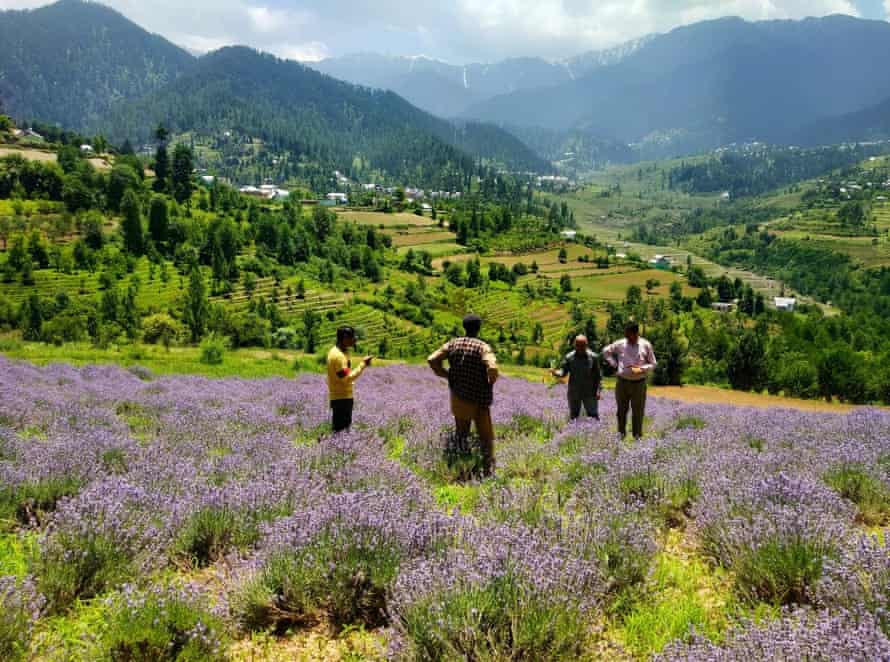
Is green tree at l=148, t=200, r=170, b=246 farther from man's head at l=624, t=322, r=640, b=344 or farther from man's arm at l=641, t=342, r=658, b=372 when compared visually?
man's arm at l=641, t=342, r=658, b=372

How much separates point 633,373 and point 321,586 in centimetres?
651

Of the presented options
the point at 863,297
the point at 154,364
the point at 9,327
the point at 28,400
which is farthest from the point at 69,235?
the point at 863,297

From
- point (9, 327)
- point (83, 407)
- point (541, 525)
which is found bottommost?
point (9, 327)

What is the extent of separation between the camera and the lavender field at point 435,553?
3.26 metres

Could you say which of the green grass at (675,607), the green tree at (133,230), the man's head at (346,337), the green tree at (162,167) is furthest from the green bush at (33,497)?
the green tree at (162,167)

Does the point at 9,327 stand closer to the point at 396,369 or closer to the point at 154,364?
the point at 154,364

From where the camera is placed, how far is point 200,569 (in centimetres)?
469

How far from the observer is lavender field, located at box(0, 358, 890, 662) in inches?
128

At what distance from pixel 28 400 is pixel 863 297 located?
16171 centimetres

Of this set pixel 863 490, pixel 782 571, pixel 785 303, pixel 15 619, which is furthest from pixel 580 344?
pixel 785 303

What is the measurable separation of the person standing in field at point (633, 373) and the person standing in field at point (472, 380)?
2896 millimetres

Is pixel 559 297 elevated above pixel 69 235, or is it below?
below

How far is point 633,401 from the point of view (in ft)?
30.5

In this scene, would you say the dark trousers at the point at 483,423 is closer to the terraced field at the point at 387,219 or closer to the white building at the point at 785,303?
the terraced field at the point at 387,219
